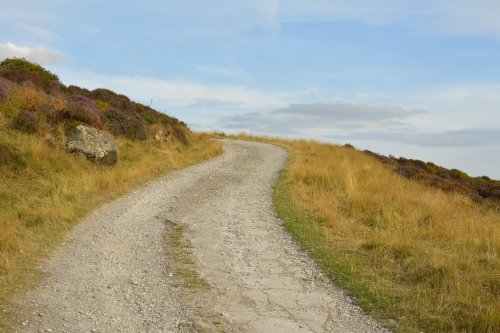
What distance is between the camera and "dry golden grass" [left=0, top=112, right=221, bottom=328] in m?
7.33

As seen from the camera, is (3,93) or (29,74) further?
(29,74)

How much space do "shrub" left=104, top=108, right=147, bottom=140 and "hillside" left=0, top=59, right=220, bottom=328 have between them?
45 millimetres

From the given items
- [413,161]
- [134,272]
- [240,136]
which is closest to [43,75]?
[240,136]

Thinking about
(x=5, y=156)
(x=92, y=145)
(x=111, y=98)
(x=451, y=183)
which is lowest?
(x=5, y=156)

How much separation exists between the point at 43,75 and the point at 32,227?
57.3ft

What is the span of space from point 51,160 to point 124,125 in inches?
285

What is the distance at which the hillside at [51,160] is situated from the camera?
8016 mm

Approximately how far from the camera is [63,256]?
25.4ft

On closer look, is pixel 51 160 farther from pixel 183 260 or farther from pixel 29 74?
pixel 29 74

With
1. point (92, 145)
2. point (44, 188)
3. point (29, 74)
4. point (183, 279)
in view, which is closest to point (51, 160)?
point (92, 145)

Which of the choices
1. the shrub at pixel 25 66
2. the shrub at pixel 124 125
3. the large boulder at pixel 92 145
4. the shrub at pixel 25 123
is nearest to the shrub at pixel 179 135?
the shrub at pixel 124 125

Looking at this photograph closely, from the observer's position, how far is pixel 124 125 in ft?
68.2

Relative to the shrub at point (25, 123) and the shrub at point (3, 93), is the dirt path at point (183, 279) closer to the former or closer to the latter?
the shrub at point (25, 123)

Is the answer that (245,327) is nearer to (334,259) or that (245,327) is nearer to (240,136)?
(334,259)
